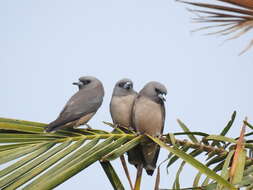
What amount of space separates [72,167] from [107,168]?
1.72ft

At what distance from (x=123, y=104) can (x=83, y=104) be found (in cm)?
57

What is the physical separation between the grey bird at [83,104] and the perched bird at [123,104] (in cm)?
20

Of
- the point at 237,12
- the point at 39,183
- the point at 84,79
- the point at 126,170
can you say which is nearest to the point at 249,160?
the point at 126,170

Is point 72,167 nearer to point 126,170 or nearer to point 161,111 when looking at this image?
point 126,170

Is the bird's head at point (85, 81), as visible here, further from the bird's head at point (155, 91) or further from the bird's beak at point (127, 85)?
the bird's head at point (155, 91)

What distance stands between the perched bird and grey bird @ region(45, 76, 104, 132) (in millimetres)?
198

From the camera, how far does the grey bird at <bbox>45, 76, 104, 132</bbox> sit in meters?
4.98

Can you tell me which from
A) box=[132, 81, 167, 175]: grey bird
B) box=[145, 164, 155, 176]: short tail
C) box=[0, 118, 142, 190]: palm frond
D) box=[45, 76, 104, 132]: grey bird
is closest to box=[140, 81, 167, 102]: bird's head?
box=[132, 81, 167, 175]: grey bird

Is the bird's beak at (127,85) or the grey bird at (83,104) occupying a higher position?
the bird's beak at (127,85)

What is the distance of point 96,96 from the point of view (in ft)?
18.8

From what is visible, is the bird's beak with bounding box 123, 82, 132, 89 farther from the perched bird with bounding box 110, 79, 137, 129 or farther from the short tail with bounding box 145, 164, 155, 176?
the short tail with bounding box 145, 164, 155, 176

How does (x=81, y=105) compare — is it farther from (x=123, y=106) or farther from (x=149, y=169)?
(x=149, y=169)

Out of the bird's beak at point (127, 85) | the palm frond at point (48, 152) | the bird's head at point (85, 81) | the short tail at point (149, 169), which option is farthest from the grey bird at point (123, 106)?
the palm frond at point (48, 152)

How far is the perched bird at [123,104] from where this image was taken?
18.6 ft
